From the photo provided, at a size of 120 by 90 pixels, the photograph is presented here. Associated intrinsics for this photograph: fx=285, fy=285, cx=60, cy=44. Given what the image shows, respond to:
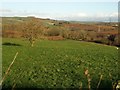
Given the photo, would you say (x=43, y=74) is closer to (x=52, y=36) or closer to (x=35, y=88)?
(x=35, y=88)

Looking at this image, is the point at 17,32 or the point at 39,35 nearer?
the point at 39,35

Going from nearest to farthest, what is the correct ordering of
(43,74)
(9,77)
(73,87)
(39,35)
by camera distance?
(73,87) → (9,77) → (43,74) → (39,35)

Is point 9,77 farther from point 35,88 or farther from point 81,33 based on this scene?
point 81,33

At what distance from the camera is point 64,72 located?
50.4 ft

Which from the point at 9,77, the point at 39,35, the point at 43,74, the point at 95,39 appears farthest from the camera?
the point at 95,39

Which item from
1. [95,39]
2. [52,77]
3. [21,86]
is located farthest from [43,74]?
[95,39]

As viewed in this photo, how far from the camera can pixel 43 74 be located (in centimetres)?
1462

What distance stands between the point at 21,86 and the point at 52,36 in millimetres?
79219

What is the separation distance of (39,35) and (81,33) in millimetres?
42329

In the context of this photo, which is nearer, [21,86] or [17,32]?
[21,86]

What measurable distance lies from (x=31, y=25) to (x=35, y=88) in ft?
135

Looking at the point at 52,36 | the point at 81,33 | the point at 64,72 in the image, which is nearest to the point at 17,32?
the point at 52,36

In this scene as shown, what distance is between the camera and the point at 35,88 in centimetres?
1130

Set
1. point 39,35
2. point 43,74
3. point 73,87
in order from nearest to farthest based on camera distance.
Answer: point 73,87, point 43,74, point 39,35
